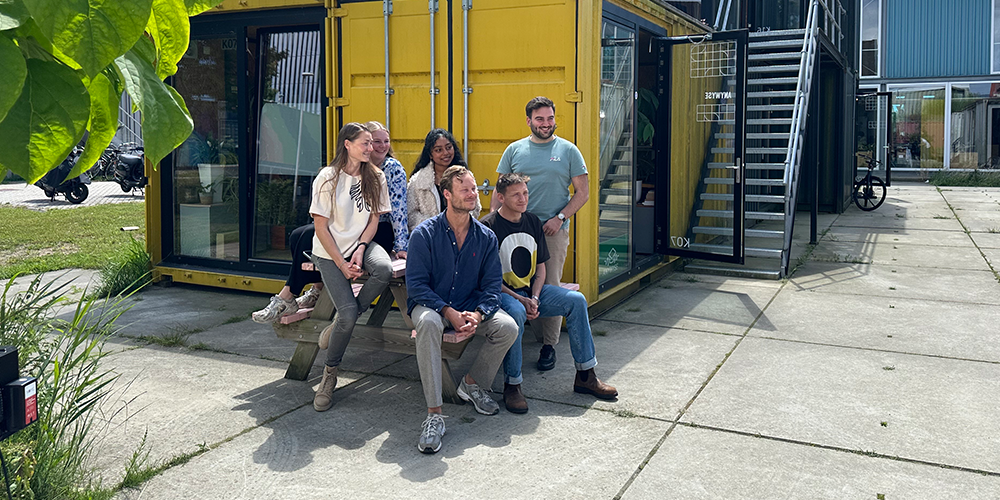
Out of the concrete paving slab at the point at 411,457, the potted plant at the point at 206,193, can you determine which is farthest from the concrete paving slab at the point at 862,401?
the potted plant at the point at 206,193

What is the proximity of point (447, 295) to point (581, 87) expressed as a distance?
2.49 meters

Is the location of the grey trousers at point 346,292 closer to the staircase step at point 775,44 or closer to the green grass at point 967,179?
the staircase step at point 775,44

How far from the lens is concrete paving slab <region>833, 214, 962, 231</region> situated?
13.6 meters

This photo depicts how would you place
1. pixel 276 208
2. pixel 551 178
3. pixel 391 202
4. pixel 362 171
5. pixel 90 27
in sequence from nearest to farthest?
pixel 90 27, pixel 362 171, pixel 391 202, pixel 551 178, pixel 276 208

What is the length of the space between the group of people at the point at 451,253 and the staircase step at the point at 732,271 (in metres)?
3.91

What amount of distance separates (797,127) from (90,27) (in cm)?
984

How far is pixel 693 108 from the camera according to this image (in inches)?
360

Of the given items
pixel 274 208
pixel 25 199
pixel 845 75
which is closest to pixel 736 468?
pixel 274 208

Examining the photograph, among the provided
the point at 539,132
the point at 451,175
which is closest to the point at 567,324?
the point at 451,175

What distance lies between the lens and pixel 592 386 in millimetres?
5082

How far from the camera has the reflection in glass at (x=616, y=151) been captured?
7242mm

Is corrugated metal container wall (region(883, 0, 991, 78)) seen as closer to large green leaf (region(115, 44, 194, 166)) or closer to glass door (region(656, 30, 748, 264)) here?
glass door (region(656, 30, 748, 264))

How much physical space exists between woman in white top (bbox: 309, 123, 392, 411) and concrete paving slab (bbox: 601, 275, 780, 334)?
277cm

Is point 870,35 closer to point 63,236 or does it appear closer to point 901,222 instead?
point 901,222
